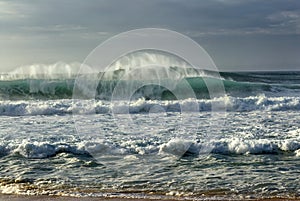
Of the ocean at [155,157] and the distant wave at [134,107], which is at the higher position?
the distant wave at [134,107]

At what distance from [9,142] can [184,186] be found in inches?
223

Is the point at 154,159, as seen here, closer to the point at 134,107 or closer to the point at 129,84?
the point at 134,107

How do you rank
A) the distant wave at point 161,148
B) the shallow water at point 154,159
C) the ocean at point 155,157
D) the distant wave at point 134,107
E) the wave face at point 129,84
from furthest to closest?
the wave face at point 129,84, the distant wave at point 134,107, the distant wave at point 161,148, the shallow water at point 154,159, the ocean at point 155,157

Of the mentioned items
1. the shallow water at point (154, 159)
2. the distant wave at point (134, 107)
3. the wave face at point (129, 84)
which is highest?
the wave face at point (129, 84)

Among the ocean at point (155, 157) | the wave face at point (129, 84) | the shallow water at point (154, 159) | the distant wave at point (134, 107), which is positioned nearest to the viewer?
the ocean at point (155, 157)

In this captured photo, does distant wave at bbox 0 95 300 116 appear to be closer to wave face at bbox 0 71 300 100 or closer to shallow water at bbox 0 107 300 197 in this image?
wave face at bbox 0 71 300 100

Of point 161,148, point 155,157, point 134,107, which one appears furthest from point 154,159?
point 134,107

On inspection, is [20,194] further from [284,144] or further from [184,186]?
[284,144]

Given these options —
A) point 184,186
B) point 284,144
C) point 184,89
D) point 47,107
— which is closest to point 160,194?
point 184,186

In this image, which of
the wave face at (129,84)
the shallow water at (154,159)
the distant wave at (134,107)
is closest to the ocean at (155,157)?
the shallow water at (154,159)

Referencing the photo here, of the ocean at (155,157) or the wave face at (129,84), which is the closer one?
the ocean at (155,157)

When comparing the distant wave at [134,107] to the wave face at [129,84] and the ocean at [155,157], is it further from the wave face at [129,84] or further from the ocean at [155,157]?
the wave face at [129,84]

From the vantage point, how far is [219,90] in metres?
30.9

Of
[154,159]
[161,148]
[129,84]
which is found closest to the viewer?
[154,159]
